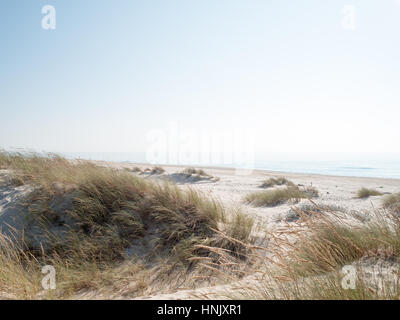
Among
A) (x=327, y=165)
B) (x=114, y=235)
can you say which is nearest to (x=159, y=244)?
(x=114, y=235)

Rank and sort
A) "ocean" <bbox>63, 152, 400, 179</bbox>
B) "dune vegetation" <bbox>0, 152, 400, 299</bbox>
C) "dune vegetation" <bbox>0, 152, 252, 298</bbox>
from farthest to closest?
"ocean" <bbox>63, 152, 400, 179</bbox>, "dune vegetation" <bbox>0, 152, 252, 298</bbox>, "dune vegetation" <bbox>0, 152, 400, 299</bbox>

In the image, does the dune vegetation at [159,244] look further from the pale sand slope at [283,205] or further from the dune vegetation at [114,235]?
the pale sand slope at [283,205]

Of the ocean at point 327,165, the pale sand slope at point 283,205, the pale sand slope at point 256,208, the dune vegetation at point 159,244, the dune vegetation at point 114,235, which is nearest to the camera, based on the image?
the dune vegetation at point 159,244

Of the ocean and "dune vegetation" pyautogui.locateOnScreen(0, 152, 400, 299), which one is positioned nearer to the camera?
"dune vegetation" pyautogui.locateOnScreen(0, 152, 400, 299)

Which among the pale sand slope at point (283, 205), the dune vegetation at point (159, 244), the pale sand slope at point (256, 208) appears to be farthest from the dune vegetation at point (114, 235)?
the pale sand slope at point (283, 205)

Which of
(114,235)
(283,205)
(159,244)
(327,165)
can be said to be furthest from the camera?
(327,165)

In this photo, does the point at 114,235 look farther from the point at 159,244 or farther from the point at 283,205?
the point at 283,205

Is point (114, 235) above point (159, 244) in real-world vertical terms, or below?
above

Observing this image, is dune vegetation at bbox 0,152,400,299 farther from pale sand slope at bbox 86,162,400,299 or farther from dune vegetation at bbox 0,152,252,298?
pale sand slope at bbox 86,162,400,299

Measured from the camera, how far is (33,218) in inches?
167

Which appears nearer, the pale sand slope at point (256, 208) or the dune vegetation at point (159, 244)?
the dune vegetation at point (159, 244)

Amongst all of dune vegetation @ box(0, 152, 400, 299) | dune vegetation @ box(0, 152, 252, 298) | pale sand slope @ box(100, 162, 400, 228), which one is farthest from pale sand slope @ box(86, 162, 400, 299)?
dune vegetation @ box(0, 152, 252, 298)
